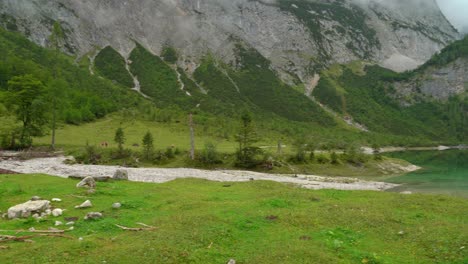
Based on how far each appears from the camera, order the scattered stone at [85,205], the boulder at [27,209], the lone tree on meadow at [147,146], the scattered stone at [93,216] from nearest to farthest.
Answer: the scattered stone at [93,216] < the boulder at [27,209] < the scattered stone at [85,205] < the lone tree on meadow at [147,146]

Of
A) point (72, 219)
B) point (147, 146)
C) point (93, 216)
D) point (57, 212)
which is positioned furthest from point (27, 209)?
point (147, 146)

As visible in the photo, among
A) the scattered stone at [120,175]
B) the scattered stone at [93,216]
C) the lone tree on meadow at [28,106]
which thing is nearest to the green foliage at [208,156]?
the lone tree on meadow at [28,106]

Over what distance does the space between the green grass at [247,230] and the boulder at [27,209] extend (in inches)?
59.5

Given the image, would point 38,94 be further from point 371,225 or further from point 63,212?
point 371,225

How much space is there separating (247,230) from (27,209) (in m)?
13.6

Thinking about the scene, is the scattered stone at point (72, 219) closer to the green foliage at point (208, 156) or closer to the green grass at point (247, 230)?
the green grass at point (247, 230)

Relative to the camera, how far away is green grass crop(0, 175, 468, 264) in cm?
1691

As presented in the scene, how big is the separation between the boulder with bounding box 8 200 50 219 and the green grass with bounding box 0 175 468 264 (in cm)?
151

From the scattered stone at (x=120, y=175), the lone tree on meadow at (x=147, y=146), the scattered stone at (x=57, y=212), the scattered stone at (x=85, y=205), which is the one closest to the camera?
the scattered stone at (x=57, y=212)

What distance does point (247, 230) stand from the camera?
21.1m

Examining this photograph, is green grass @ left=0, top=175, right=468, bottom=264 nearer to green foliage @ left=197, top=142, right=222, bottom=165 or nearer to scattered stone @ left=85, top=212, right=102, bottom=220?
scattered stone @ left=85, top=212, right=102, bottom=220

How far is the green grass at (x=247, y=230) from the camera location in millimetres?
16906

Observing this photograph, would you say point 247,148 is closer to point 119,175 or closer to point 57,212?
point 119,175

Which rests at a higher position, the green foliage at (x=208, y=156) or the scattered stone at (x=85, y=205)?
the green foliage at (x=208, y=156)
